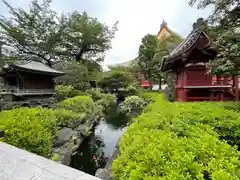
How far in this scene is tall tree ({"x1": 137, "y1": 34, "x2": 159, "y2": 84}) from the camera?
20.9 m

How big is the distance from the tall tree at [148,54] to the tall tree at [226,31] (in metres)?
15.1

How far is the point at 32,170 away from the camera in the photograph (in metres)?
1.65

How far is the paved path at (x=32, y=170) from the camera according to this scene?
1532mm

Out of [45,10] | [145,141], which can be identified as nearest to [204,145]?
[145,141]

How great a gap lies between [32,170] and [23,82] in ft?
41.5

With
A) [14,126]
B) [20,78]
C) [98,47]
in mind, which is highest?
[98,47]

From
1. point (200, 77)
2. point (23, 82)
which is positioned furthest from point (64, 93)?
point (200, 77)

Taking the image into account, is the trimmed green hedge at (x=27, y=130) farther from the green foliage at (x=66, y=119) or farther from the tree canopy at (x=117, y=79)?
the tree canopy at (x=117, y=79)

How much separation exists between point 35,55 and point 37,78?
815 cm

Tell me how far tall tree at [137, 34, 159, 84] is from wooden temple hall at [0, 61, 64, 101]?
12.9m

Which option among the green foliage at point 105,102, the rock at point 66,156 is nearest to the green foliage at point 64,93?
the green foliage at point 105,102

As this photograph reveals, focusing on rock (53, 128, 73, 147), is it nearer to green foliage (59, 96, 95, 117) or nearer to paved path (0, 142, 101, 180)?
green foliage (59, 96, 95, 117)

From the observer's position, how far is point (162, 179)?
1129 mm

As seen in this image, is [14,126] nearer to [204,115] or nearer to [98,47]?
[204,115]
